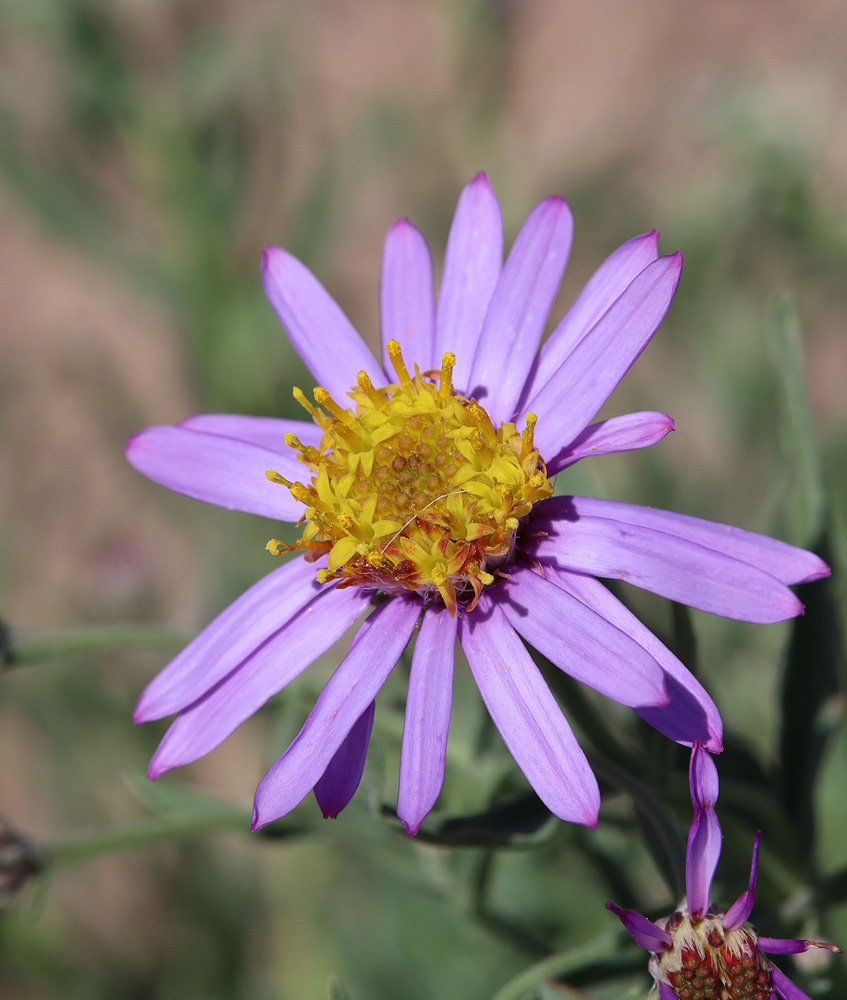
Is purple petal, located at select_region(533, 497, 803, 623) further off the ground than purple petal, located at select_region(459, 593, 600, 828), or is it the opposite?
purple petal, located at select_region(533, 497, 803, 623)

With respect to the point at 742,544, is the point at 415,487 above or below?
above

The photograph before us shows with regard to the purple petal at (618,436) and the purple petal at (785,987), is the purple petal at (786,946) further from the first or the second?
the purple petal at (618,436)

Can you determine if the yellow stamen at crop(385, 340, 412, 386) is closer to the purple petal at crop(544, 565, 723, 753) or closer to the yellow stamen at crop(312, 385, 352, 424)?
the yellow stamen at crop(312, 385, 352, 424)

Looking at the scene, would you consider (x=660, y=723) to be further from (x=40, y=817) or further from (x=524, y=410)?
(x=40, y=817)

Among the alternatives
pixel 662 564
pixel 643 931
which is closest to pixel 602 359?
pixel 662 564

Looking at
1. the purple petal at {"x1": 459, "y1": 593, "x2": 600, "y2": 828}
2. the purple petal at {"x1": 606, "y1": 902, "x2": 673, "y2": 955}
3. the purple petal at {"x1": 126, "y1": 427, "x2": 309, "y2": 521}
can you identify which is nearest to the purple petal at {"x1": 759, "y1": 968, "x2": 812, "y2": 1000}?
the purple petal at {"x1": 606, "y1": 902, "x2": 673, "y2": 955}

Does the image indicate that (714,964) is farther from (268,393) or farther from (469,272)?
(268,393)

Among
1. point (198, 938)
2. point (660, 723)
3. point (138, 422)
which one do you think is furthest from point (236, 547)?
point (660, 723)
